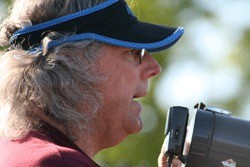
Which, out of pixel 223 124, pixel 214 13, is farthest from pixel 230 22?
pixel 223 124

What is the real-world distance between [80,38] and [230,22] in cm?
1051

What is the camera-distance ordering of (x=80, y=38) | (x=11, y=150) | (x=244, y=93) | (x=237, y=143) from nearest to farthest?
(x=11, y=150) < (x=80, y=38) < (x=237, y=143) < (x=244, y=93)

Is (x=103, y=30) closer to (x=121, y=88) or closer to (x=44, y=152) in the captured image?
(x=121, y=88)

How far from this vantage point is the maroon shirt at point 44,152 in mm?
3127

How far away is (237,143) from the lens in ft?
12.4

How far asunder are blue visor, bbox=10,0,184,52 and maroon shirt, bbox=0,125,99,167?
332 millimetres

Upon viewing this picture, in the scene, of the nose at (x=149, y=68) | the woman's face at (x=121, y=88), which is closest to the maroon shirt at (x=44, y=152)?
the woman's face at (x=121, y=88)

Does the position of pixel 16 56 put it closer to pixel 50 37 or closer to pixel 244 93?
pixel 50 37

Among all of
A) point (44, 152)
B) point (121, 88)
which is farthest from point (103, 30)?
point (44, 152)

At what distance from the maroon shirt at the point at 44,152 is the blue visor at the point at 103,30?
332 millimetres

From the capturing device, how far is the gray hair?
341cm

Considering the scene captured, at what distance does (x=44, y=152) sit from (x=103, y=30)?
577 mm

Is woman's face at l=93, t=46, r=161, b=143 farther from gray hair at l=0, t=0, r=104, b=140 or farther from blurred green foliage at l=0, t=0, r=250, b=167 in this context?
blurred green foliage at l=0, t=0, r=250, b=167

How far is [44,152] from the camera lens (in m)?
3.16
